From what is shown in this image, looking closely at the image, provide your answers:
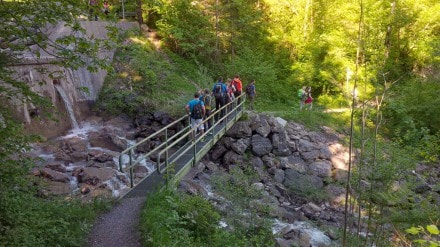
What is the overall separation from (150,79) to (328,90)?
1271cm

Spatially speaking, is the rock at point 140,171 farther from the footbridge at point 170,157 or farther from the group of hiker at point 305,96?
the group of hiker at point 305,96

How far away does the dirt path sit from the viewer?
6.28 m

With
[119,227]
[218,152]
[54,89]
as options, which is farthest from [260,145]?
[119,227]

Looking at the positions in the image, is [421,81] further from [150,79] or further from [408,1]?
[150,79]

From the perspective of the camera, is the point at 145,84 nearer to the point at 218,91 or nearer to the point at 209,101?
the point at 218,91

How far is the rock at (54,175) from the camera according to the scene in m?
11.1

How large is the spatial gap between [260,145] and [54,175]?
872cm

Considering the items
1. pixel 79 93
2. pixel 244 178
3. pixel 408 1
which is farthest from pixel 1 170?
pixel 408 1

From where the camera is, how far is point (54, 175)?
11320 mm

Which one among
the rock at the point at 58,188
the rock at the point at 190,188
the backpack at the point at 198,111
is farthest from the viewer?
the backpack at the point at 198,111

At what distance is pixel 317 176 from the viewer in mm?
16469

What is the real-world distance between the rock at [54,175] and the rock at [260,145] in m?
8.10

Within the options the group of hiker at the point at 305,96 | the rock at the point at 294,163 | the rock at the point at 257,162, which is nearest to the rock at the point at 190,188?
the rock at the point at 257,162

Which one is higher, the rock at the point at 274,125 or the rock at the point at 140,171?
the rock at the point at 274,125
